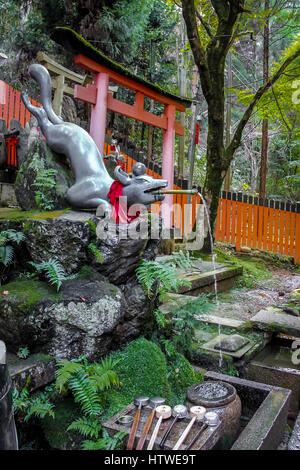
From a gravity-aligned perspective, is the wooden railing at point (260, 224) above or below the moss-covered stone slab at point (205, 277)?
above

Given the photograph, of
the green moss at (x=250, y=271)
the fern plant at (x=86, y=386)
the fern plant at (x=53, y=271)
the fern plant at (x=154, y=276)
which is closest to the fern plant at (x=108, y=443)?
the fern plant at (x=86, y=386)

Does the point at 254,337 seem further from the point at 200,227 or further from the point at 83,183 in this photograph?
the point at 200,227

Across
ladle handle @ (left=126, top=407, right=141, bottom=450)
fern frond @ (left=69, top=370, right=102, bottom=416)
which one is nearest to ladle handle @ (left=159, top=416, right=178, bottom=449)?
ladle handle @ (left=126, top=407, right=141, bottom=450)

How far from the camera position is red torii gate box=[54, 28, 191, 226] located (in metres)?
6.45

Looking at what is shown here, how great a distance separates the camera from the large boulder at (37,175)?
14.0 ft

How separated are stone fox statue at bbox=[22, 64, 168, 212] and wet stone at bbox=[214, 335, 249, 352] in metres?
1.92

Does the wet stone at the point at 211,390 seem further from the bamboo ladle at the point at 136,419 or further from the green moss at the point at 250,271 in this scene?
the green moss at the point at 250,271

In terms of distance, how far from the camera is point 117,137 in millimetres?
16703

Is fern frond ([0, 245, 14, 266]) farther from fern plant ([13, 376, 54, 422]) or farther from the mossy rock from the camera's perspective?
the mossy rock

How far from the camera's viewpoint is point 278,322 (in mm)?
4816

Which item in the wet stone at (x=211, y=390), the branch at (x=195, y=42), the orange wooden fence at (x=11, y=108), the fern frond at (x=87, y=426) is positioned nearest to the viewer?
the fern frond at (x=87, y=426)

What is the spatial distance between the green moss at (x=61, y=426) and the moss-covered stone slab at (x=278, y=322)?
2729 mm

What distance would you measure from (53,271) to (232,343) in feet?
7.72

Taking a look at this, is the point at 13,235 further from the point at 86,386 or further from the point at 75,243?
the point at 86,386
